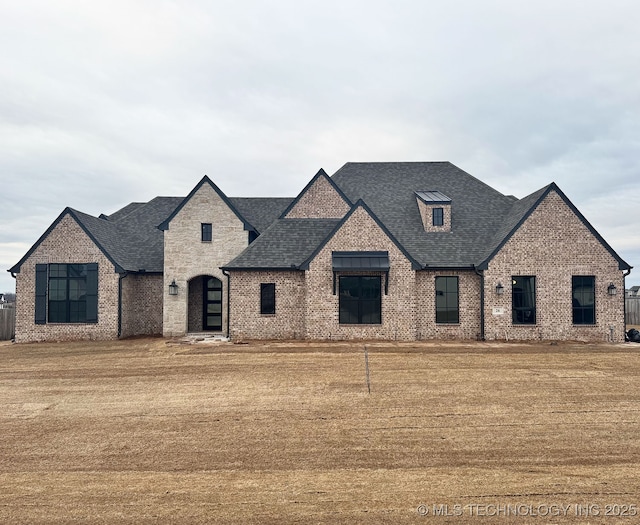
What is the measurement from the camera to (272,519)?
5164 millimetres

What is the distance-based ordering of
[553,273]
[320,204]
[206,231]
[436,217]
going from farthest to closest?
[320,204] < [436,217] < [206,231] < [553,273]

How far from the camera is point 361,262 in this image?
19.8 m

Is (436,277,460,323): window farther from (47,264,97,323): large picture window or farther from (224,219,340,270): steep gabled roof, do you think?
(47,264,97,323): large picture window

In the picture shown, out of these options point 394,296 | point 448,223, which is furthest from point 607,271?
point 394,296

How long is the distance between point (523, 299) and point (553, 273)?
1910 millimetres

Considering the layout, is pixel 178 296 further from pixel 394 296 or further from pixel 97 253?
pixel 394 296

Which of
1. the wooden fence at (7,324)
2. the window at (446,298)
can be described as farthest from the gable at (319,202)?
the wooden fence at (7,324)

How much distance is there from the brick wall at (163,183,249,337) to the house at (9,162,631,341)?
2.2 inches

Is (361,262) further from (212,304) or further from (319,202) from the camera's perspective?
(212,304)

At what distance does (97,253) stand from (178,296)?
4784 millimetres

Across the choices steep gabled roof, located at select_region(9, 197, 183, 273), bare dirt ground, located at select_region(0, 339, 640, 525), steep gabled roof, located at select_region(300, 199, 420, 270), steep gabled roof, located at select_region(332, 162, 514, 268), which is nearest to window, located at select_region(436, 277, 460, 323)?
steep gabled roof, located at select_region(332, 162, 514, 268)

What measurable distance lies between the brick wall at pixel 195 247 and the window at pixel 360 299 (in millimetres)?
6493

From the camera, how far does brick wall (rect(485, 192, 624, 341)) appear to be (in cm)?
2008

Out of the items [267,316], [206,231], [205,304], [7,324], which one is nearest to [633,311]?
[267,316]
